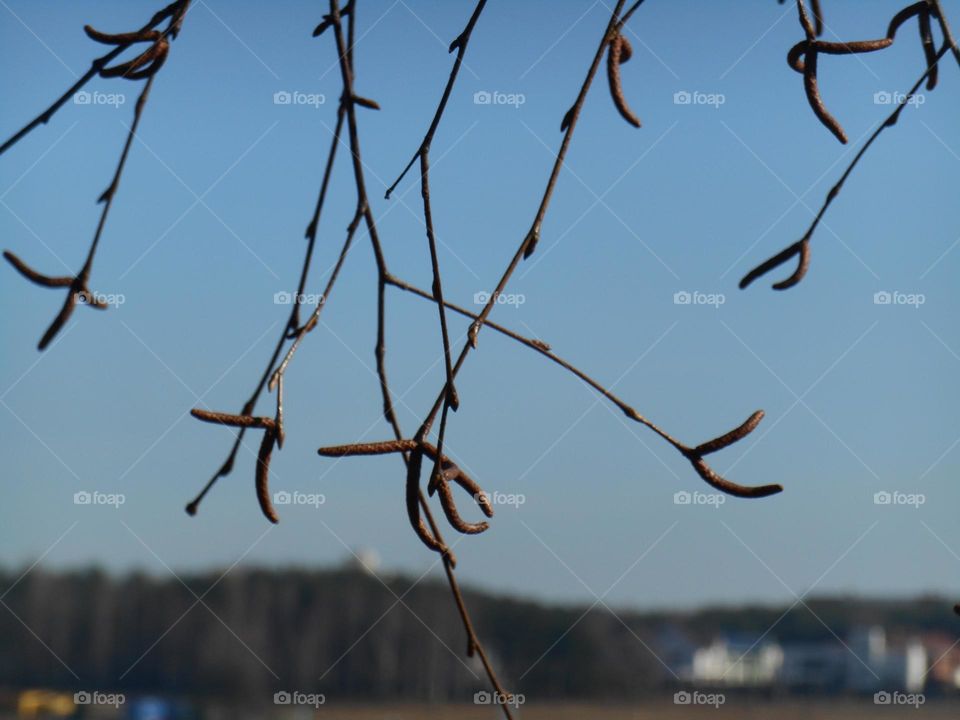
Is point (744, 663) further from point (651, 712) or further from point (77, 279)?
point (77, 279)

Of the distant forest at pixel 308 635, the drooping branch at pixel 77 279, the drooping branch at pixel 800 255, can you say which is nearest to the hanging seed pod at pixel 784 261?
the drooping branch at pixel 800 255

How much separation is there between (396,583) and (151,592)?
3.98 meters

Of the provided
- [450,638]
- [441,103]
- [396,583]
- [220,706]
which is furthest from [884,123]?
[220,706]

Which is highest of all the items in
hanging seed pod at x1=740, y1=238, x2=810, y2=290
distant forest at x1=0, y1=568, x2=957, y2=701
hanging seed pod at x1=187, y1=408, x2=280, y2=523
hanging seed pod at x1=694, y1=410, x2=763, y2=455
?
hanging seed pod at x1=740, y1=238, x2=810, y2=290

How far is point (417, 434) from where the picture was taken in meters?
0.46

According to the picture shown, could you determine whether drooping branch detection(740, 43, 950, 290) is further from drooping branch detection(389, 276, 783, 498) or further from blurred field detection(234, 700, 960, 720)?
blurred field detection(234, 700, 960, 720)

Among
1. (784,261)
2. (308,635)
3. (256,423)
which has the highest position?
(784,261)

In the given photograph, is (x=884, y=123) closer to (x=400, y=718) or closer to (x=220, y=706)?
(x=400, y=718)

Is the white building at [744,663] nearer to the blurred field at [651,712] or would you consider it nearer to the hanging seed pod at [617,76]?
the blurred field at [651,712]

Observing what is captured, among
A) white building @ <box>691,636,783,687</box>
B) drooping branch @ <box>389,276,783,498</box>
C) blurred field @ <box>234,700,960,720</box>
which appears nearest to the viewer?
drooping branch @ <box>389,276,783,498</box>

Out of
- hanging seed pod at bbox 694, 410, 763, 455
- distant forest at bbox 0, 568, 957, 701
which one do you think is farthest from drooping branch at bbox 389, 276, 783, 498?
distant forest at bbox 0, 568, 957, 701

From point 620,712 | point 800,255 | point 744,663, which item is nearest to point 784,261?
point 800,255

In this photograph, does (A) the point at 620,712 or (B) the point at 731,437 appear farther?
(A) the point at 620,712

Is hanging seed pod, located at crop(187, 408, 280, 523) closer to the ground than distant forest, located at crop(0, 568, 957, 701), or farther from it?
farther from it
